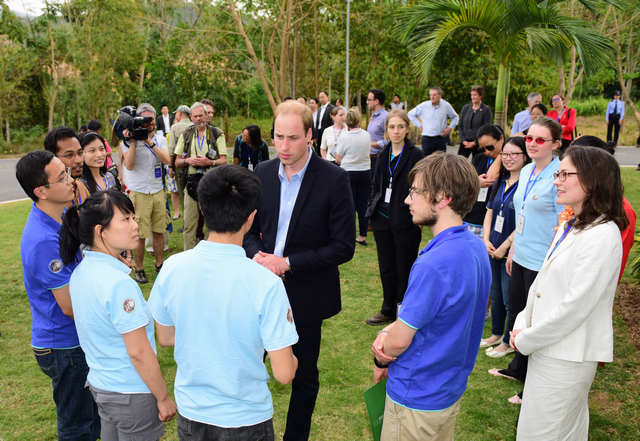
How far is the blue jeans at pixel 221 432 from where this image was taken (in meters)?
1.66

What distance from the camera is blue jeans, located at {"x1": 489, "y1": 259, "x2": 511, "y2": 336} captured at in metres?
3.94

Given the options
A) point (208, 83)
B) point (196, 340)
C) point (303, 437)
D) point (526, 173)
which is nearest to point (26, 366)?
point (303, 437)

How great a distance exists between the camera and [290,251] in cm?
260

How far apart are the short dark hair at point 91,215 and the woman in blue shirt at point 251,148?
4.46m

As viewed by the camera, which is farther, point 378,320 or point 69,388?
point 378,320

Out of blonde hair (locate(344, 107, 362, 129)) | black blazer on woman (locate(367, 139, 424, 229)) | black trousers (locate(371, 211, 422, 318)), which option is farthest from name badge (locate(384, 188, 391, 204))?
blonde hair (locate(344, 107, 362, 129))

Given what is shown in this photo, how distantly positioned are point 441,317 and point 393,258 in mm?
2918

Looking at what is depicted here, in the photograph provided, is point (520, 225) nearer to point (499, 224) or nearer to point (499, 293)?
point (499, 224)

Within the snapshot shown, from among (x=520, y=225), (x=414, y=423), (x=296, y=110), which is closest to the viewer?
(x=414, y=423)

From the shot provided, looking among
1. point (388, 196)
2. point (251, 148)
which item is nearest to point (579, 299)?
point (388, 196)

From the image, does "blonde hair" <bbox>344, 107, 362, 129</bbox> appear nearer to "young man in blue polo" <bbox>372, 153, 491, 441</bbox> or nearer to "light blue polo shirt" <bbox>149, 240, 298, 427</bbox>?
"young man in blue polo" <bbox>372, 153, 491, 441</bbox>

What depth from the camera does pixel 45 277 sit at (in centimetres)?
221

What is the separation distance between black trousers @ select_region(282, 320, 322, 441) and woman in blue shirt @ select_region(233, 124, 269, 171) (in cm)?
424

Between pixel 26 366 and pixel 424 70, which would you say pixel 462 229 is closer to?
pixel 26 366
